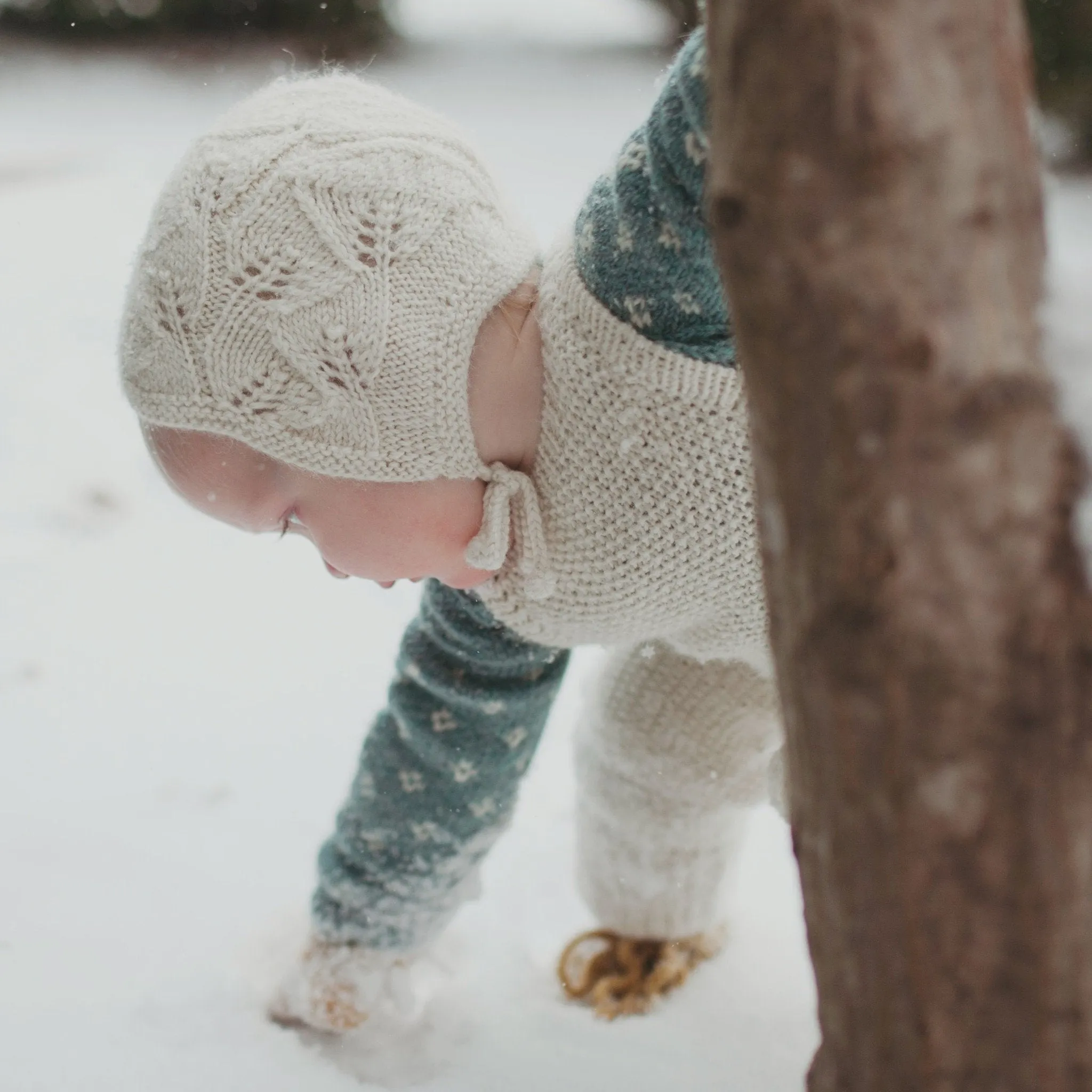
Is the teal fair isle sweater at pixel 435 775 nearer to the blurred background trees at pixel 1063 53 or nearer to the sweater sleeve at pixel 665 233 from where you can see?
the sweater sleeve at pixel 665 233

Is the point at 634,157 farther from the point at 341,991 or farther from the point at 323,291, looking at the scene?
the point at 341,991

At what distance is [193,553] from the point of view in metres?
1.54

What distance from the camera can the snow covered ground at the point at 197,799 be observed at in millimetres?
918

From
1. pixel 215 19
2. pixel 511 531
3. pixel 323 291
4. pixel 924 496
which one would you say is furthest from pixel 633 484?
pixel 215 19

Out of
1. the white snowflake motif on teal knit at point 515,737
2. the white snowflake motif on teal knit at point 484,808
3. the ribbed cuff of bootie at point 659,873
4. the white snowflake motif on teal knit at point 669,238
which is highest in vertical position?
the white snowflake motif on teal knit at point 669,238

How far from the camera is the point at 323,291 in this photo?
0.70 m

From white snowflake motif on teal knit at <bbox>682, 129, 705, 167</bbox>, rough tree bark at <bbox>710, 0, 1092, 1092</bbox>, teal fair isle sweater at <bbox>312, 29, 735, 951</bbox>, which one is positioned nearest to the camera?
rough tree bark at <bbox>710, 0, 1092, 1092</bbox>

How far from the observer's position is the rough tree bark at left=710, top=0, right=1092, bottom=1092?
319 mm

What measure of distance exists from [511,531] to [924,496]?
466 mm

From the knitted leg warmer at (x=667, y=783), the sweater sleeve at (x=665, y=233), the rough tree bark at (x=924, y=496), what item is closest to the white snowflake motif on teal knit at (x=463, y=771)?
the knitted leg warmer at (x=667, y=783)

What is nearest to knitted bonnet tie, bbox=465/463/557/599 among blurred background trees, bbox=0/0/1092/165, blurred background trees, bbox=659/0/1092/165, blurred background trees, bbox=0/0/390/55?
blurred background trees, bbox=659/0/1092/165

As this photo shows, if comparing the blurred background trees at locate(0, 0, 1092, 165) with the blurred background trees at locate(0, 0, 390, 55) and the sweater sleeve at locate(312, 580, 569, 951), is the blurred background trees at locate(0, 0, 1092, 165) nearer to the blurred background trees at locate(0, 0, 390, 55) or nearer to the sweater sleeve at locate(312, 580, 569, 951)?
the blurred background trees at locate(0, 0, 390, 55)

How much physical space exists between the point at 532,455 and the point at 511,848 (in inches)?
20.1

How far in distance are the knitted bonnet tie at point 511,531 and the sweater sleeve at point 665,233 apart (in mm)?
117
